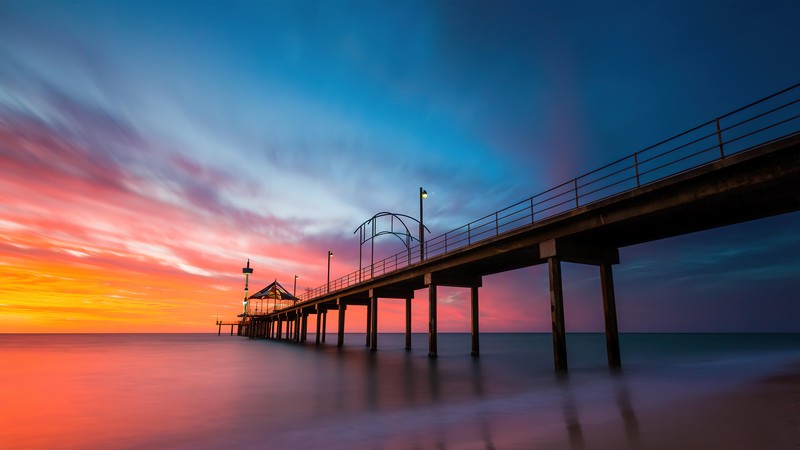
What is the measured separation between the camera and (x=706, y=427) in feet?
34.1

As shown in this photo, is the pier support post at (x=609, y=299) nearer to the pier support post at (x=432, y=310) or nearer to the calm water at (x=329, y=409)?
the calm water at (x=329, y=409)

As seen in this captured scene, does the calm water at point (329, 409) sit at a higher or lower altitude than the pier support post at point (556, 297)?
lower

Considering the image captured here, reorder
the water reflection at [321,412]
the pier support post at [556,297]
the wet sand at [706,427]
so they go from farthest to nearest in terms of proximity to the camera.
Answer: the pier support post at [556,297], the water reflection at [321,412], the wet sand at [706,427]

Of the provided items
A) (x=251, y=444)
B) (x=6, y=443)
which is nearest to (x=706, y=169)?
(x=251, y=444)

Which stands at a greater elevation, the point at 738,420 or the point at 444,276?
the point at 444,276

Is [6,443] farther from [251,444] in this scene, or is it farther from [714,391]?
[714,391]

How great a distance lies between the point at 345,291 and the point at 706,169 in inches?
1544

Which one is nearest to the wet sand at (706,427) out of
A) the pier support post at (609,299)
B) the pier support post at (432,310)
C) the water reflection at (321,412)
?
the water reflection at (321,412)

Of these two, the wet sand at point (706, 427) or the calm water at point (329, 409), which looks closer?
the wet sand at point (706, 427)

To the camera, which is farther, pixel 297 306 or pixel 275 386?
pixel 297 306

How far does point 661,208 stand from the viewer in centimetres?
1752

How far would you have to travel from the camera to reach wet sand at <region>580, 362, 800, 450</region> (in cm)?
891

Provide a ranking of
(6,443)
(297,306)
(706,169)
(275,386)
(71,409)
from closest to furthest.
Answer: (6,443), (71,409), (706,169), (275,386), (297,306)

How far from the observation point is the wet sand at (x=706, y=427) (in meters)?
8.91
